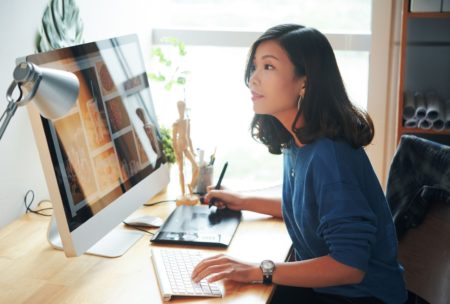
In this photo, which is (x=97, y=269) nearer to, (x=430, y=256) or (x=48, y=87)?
(x=48, y=87)

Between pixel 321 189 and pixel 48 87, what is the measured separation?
0.65m

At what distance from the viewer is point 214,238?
1.64 m

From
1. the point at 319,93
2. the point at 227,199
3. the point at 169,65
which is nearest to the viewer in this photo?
the point at 319,93

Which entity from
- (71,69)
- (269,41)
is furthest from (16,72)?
(269,41)

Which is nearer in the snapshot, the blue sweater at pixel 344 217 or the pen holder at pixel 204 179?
the blue sweater at pixel 344 217

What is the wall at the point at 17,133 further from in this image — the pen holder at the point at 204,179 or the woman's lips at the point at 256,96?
the woman's lips at the point at 256,96

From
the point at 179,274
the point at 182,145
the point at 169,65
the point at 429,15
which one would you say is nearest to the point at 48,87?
the point at 179,274

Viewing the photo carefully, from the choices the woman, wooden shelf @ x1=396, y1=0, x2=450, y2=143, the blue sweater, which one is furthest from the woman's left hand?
wooden shelf @ x1=396, y1=0, x2=450, y2=143

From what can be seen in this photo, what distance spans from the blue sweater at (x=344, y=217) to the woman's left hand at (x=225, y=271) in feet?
0.59

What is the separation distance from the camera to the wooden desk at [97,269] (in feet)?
4.55

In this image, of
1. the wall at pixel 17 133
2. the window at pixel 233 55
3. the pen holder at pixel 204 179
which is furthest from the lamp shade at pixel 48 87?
the window at pixel 233 55

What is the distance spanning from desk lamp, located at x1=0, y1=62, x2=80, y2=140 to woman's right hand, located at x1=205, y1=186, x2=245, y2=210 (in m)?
0.73

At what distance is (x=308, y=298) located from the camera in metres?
1.58

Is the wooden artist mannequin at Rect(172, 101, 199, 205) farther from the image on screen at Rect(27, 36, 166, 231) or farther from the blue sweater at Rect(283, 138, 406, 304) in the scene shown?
the blue sweater at Rect(283, 138, 406, 304)
